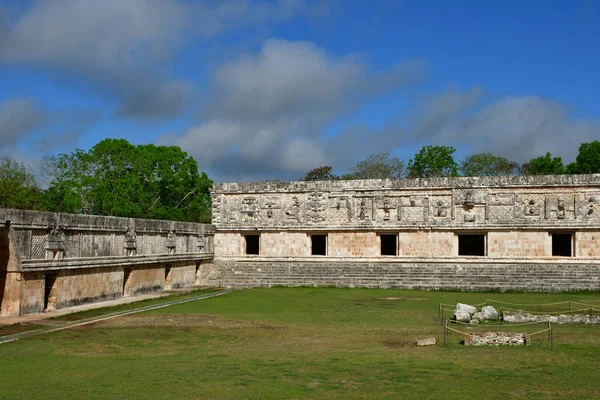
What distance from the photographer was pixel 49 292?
15750 mm

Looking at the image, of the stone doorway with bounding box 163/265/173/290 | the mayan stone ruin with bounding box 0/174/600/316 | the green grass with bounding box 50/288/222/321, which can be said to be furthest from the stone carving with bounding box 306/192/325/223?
the stone doorway with bounding box 163/265/173/290

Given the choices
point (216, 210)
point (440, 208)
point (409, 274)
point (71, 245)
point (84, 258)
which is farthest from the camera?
point (216, 210)

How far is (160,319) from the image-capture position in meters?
14.1

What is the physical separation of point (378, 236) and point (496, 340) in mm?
15499

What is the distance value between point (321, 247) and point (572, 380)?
29.1 meters

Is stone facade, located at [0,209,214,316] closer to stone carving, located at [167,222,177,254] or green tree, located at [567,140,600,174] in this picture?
stone carving, located at [167,222,177,254]

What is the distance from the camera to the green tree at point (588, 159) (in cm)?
3919

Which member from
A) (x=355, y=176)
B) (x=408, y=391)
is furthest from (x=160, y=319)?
(x=355, y=176)

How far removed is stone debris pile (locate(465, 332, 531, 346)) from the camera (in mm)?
10398

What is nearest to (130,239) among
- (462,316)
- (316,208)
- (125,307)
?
(125,307)

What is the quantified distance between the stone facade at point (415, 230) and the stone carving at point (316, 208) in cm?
4

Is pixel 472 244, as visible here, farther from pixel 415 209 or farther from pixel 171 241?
pixel 171 241

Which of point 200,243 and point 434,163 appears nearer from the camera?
point 200,243

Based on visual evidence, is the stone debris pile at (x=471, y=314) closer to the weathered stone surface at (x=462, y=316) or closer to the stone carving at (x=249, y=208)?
the weathered stone surface at (x=462, y=316)
